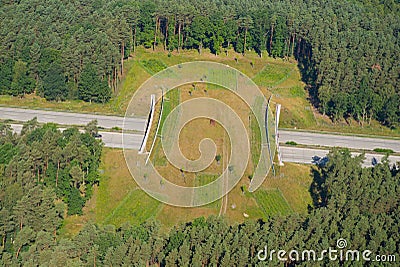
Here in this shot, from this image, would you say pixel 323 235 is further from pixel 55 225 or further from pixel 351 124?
pixel 351 124

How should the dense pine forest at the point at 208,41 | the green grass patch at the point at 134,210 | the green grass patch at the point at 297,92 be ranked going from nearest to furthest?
the green grass patch at the point at 134,210 < the dense pine forest at the point at 208,41 < the green grass patch at the point at 297,92

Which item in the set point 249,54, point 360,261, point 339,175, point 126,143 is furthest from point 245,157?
point 249,54

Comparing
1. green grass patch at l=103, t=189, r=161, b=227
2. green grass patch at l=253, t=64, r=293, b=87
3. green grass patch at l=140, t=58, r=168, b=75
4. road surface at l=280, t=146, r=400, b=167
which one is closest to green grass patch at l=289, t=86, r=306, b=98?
green grass patch at l=253, t=64, r=293, b=87

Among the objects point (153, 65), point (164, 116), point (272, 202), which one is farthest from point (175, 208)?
point (153, 65)

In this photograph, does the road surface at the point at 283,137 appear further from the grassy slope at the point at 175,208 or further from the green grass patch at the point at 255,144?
the green grass patch at the point at 255,144

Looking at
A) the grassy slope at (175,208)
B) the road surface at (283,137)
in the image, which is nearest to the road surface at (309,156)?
the road surface at (283,137)

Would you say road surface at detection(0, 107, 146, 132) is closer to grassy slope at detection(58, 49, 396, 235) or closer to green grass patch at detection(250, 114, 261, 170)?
grassy slope at detection(58, 49, 396, 235)

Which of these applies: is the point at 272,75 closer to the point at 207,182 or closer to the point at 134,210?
the point at 207,182
